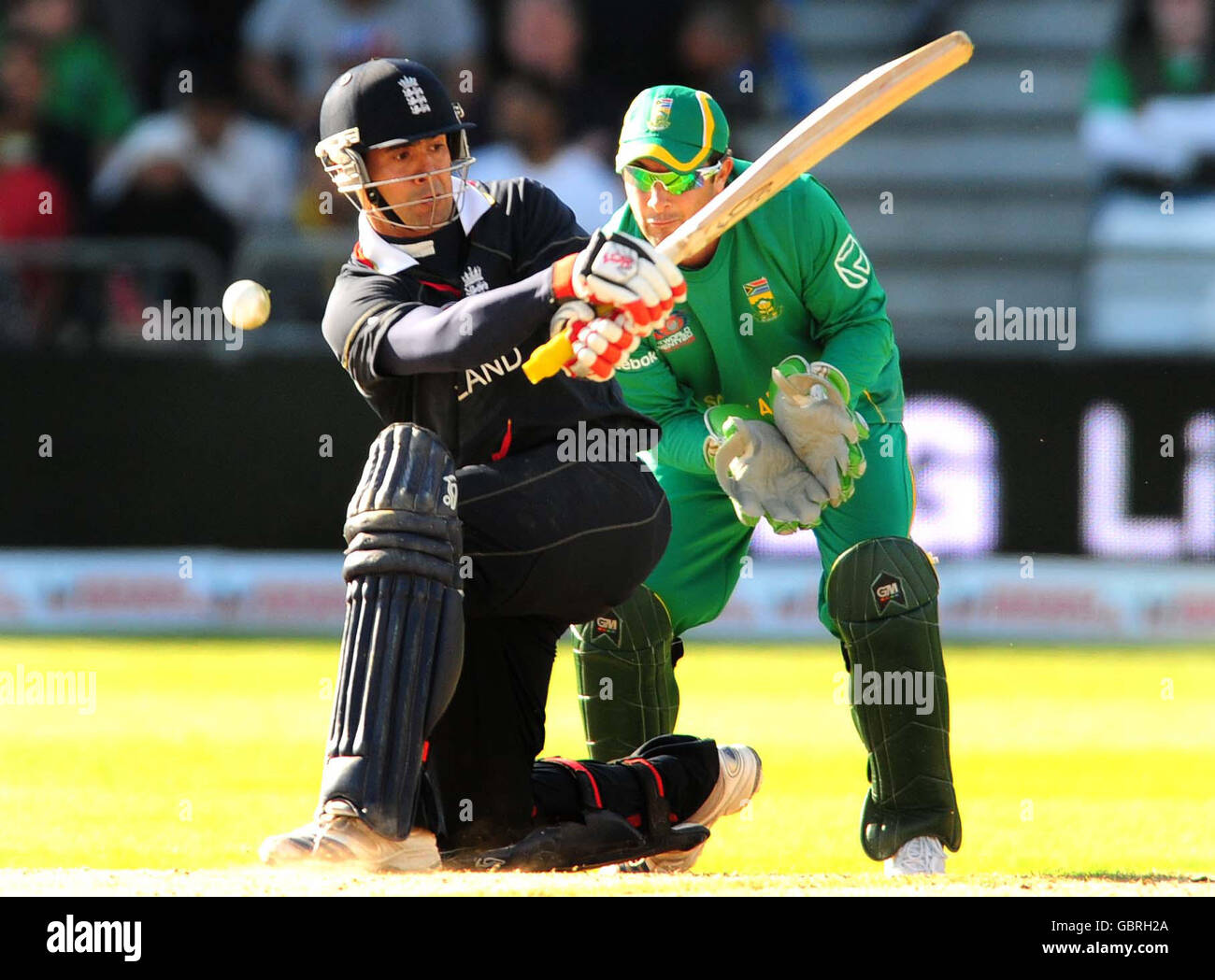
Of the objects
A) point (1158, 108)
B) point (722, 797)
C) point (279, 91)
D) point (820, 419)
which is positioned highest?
point (279, 91)

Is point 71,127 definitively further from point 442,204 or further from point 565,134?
point 442,204

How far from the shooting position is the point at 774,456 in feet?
15.7

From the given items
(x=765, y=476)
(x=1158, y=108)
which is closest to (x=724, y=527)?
(x=765, y=476)

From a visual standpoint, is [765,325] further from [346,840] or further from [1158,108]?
[1158,108]

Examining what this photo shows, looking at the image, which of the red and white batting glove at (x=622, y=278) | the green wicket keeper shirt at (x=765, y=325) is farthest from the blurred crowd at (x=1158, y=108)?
the red and white batting glove at (x=622, y=278)

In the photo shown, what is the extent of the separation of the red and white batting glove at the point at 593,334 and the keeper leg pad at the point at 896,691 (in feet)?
3.55

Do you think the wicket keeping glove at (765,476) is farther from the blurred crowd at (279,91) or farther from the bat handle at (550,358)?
the blurred crowd at (279,91)

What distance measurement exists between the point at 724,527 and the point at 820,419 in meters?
0.58

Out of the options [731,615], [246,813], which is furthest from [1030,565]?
[246,813]

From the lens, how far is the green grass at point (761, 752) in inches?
201

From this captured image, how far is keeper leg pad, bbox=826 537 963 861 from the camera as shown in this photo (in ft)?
15.5

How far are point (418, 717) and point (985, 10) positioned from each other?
10.4 metres

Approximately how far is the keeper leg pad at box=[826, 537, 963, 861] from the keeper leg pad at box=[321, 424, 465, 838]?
3.71ft

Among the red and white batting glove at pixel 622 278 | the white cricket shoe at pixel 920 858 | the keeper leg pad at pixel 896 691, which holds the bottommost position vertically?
the white cricket shoe at pixel 920 858
